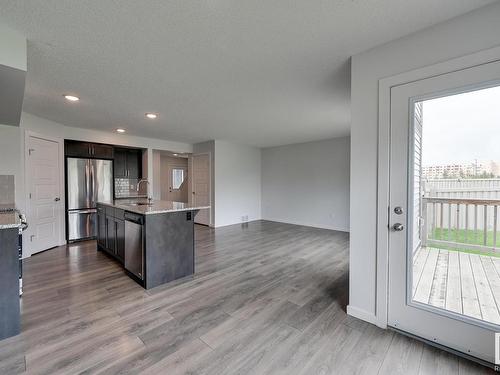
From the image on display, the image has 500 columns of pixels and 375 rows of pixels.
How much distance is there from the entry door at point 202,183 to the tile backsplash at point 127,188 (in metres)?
1.39

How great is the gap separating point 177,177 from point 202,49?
7.23 meters

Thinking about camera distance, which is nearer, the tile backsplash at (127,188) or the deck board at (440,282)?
the deck board at (440,282)

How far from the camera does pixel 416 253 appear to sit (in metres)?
1.85

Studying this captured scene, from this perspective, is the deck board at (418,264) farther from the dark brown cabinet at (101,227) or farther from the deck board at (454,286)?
the dark brown cabinet at (101,227)

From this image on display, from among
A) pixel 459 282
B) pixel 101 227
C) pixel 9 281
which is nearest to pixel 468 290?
pixel 459 282

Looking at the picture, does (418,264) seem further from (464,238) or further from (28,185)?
(28,185)

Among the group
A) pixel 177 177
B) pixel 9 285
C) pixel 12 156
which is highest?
pixel 12 156

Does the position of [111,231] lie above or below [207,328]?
above

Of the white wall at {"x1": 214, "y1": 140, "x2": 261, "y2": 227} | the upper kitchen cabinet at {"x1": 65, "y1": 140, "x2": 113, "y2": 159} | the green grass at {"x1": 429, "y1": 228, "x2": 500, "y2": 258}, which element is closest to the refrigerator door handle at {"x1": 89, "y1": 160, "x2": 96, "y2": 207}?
the upper kitchen cabinet at {"x1": 65, "y1": 140, "x2": 113, "y2": 159}

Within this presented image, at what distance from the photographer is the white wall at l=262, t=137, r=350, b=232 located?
5.80 meters

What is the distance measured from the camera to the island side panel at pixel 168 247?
264cm

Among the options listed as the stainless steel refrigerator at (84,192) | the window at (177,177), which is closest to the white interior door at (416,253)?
the stainless steel refrigerator at (84,192)

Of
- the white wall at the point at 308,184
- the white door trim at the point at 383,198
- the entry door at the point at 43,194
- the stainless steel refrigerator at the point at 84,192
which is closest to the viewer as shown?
the white door trim at the point at 383,198

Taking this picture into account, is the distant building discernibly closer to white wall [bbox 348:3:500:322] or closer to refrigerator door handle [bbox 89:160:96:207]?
white wall [bbox 348:3:500:322]
